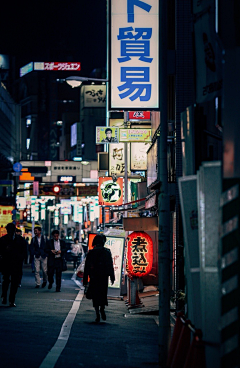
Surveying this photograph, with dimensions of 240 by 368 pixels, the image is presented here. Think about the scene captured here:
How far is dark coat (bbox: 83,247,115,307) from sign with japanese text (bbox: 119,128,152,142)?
383 inches

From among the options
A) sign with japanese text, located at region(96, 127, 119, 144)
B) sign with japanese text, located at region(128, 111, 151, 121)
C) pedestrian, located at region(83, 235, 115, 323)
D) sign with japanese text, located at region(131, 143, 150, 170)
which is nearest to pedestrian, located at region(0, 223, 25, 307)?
pedestrian, located at region(83, 235, 115, 323)

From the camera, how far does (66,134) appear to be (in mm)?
125875

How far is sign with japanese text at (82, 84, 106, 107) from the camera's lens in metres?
104

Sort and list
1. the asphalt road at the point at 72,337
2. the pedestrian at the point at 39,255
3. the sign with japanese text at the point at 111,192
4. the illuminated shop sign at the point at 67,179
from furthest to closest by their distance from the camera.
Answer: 1. the illuminated shop sign at the point at 67,179
2. the sign with japanese text at the point at 111,192
3. the pedestrian at the point at 39,255
4. the asphalt road at the point at 72,337

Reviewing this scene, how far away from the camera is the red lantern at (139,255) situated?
18.0 meters

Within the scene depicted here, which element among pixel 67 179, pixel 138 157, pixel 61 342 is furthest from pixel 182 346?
pixel 67 179

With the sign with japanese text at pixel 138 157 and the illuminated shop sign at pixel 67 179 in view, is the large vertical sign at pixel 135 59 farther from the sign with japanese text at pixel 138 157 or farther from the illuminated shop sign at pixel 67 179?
the illuminated shop sign at pixel 67 179

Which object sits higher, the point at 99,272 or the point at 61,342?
the point at 99,272

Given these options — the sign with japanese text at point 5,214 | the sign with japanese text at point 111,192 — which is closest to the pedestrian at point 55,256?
the sign with japanese text at point 111,192

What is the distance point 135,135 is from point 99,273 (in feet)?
33.5

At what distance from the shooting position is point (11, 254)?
16.7 m

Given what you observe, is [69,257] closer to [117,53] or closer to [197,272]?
[117,53]

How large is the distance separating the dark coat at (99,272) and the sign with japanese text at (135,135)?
9.74 m

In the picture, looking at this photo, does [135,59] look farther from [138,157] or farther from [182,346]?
[138,157]
